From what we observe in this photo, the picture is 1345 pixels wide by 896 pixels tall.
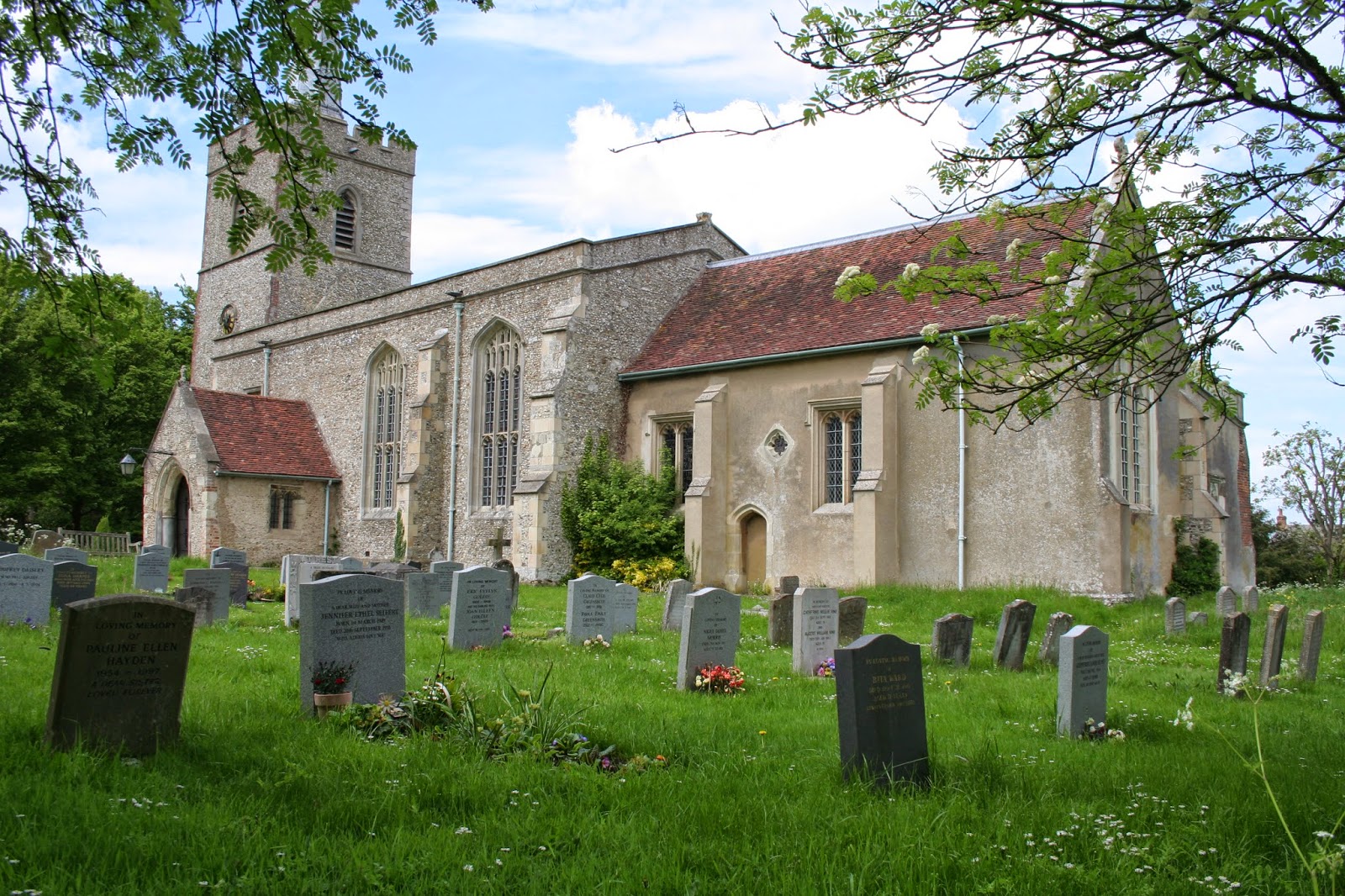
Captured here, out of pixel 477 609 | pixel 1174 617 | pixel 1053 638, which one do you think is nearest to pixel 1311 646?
pixel 1053 638

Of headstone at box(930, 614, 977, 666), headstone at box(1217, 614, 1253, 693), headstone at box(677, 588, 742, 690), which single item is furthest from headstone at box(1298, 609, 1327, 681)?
headstone at box(677, 588, 742, 690)

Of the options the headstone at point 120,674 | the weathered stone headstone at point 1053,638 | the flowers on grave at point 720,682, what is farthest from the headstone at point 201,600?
the weathered stone headstone at point 1053,638

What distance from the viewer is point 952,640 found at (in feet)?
36.8

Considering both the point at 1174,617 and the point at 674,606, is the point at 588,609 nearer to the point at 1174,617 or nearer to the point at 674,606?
the point at 674,606

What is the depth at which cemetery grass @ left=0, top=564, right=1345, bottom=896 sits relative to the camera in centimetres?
404

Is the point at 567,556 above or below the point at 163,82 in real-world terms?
below

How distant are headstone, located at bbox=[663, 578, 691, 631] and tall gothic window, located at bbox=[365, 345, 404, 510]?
1615 centimetres

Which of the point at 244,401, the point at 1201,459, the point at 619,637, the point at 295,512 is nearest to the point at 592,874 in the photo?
the point at 619,637

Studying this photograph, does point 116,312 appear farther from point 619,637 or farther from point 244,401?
point 244,401

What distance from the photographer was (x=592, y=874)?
4055 mm

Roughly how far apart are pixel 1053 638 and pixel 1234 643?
6.65ft

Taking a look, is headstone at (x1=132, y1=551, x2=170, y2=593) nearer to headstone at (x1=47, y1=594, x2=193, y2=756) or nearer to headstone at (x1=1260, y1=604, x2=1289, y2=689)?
headstone at (x1=47, y1=594, x2=193, y2=756)

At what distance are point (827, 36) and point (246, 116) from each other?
146 inches

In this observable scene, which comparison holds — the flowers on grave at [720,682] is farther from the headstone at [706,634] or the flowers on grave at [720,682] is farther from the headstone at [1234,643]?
the headstone at [1234,643]
